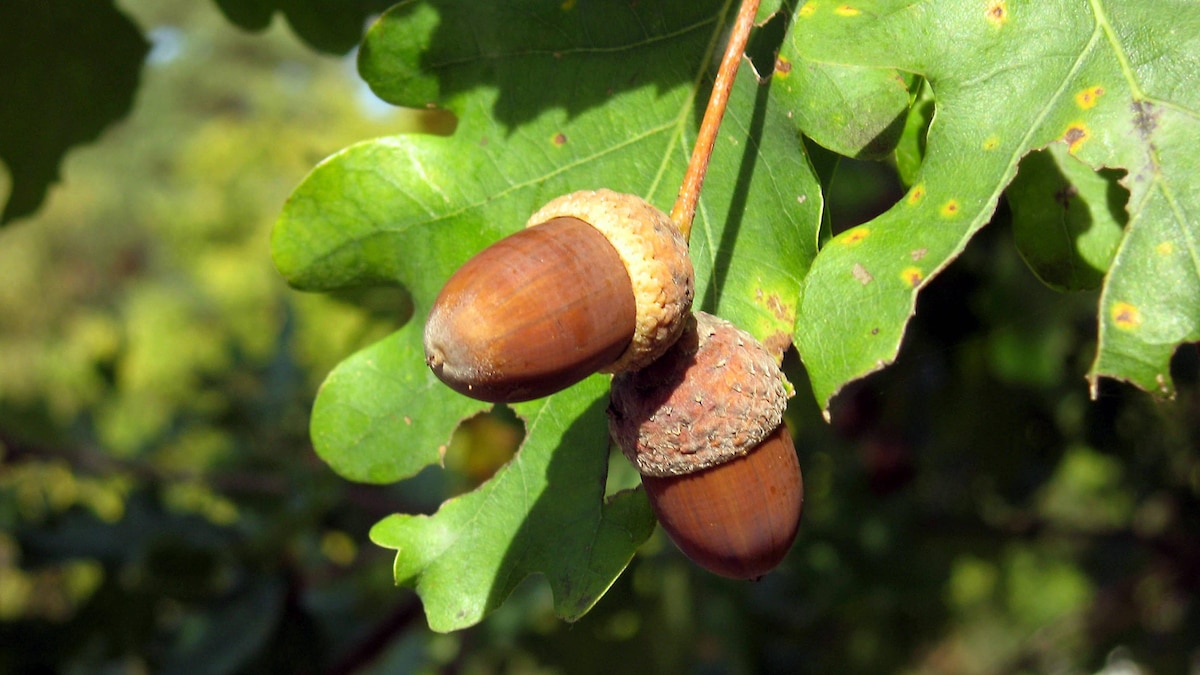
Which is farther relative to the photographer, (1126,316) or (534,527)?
(534,527)

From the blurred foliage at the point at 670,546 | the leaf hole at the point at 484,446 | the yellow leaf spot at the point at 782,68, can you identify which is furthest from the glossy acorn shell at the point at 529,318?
the leaf hole at the point at 484,446

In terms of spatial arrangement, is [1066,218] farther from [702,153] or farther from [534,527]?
[534,527]

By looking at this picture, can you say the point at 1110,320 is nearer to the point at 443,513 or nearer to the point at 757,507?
the point at 757,507

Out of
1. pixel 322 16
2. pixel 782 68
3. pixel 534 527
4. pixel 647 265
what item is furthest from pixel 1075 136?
pixel 322 16

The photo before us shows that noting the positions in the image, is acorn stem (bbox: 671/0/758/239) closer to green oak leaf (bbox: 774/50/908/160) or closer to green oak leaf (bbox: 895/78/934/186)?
green oak leaf (bbox: 774/50/908/160)

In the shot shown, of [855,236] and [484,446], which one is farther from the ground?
[855,236]

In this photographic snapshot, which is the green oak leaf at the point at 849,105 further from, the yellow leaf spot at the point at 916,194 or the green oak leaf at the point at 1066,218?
the green oak leaf at the point at 1066,218


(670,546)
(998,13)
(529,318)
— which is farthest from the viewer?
(670,546)
